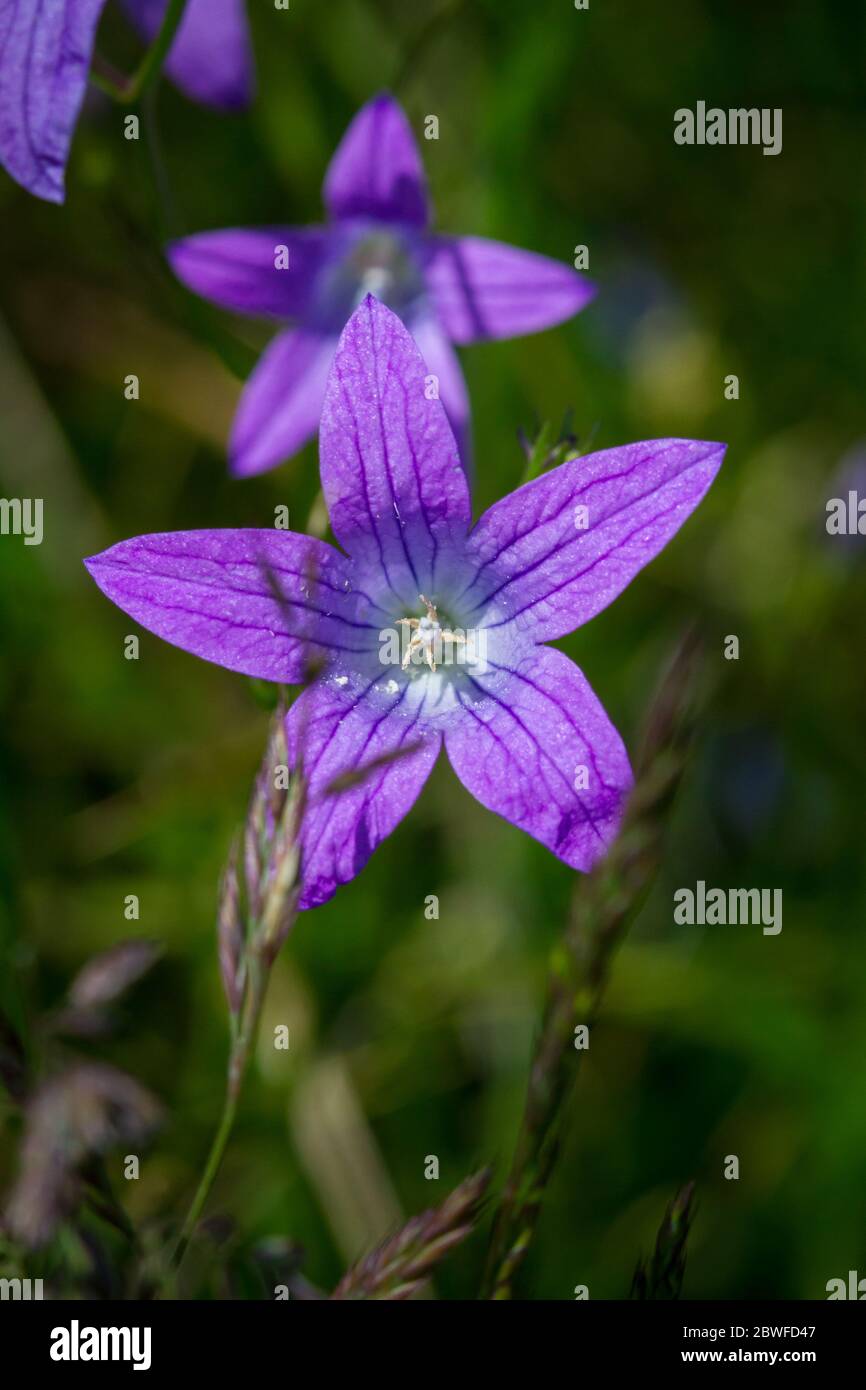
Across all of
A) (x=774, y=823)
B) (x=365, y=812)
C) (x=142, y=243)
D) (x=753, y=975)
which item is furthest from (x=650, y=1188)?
(x=142, y=243)

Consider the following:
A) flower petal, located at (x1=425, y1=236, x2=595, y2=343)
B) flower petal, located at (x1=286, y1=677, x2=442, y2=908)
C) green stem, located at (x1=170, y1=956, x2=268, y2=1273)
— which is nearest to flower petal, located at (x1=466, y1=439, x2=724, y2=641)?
flower petal, located at (x1=286, y1=677, x2=442, y2=908)

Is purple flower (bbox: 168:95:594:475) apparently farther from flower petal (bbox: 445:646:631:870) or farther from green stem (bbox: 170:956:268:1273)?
green stem (bbox: 170:956:268:1273)

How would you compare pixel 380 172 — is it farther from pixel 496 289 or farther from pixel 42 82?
pixel 42 82

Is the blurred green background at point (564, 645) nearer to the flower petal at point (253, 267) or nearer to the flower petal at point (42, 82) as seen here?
the flower petal at point (253, 267)

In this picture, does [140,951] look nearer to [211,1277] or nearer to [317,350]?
[211,1277]

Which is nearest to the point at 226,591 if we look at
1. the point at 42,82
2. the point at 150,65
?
the point at 42,82

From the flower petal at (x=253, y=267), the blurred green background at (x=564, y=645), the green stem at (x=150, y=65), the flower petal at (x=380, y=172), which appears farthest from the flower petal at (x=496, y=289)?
the green stem at (x=150, y=65)
